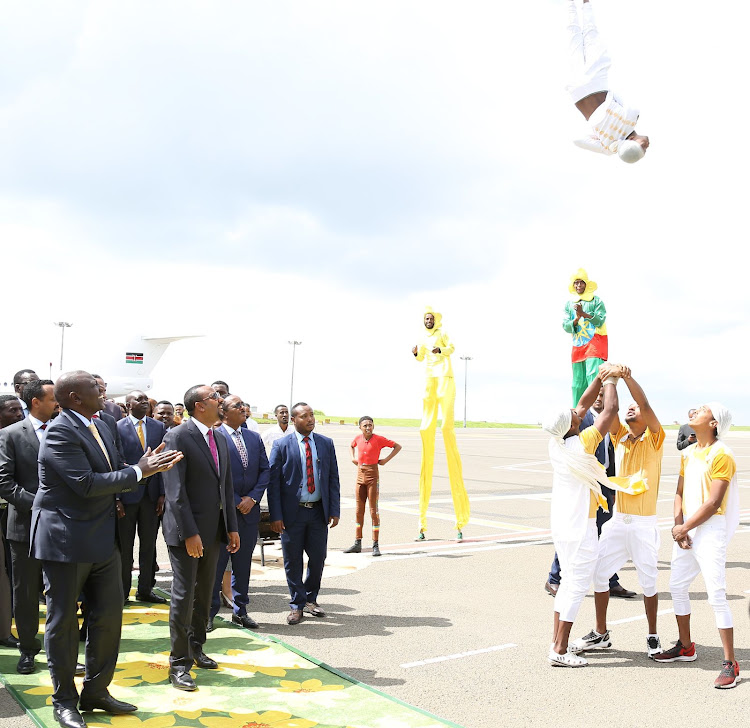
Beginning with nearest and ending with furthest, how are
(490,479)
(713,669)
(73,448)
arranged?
(73,448), (713,669), (490,479)

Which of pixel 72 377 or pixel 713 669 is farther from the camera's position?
pixel 713 669

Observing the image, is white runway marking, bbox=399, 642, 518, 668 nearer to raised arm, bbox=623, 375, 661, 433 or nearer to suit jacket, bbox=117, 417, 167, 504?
raised arm, bbox=623, 375, 661, 433

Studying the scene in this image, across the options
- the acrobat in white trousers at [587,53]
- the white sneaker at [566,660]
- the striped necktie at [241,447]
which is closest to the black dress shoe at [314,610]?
the striped necktie at [241,447]

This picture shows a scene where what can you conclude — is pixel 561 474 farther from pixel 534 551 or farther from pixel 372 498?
pixel 534 551

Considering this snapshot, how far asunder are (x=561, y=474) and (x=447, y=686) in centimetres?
182

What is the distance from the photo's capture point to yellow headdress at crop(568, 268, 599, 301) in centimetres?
1098

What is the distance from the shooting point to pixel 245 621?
23.1 feet

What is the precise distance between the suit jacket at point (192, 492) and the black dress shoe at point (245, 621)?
1596mm

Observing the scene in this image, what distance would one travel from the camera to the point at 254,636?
21.9 ft

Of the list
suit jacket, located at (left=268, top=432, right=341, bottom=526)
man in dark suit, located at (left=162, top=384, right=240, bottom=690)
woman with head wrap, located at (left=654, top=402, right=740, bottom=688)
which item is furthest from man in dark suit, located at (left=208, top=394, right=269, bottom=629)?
woman with head wrap, located at (left=654, top=402, right=740, bottom=688)

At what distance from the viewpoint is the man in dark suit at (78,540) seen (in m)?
4.63

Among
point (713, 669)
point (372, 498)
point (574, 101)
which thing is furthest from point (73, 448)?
point (372, 498)

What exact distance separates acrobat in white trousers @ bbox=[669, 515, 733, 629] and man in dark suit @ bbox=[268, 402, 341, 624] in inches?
126

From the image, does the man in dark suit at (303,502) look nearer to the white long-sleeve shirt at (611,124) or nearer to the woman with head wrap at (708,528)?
the woman with head wrap at (708,528)
